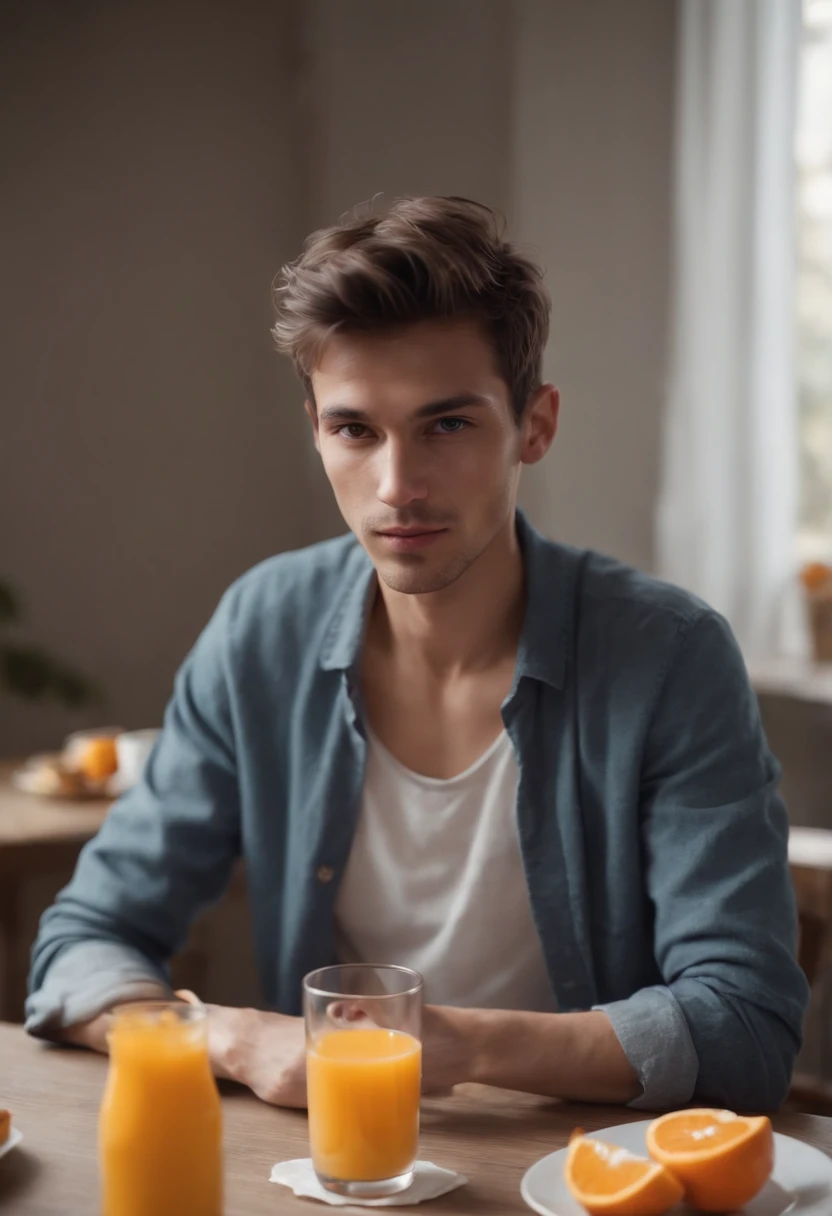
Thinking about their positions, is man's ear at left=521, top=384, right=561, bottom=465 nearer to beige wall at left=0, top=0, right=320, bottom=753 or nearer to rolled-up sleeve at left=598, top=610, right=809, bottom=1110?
rolled-up sleeve at left=598, top=610, right=809, bottom=1110

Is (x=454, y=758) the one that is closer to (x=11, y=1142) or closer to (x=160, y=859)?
(x=160, y=859)

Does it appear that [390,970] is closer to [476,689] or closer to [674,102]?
[476,689]

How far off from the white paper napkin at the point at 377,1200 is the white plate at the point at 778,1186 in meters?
0.06

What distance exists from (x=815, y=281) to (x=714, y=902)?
215cm

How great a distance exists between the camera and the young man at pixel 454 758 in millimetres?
1272

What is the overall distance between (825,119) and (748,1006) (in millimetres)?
2358

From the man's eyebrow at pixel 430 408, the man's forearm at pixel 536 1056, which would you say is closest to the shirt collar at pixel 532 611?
the man's eyebrow at pixel 430 408

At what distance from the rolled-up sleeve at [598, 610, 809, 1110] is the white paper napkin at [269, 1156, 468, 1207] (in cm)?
23

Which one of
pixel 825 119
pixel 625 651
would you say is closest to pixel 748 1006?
pixel 625 651

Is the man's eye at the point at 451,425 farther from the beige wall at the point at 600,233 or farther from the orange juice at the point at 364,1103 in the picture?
the beige wall at the point at 600,233

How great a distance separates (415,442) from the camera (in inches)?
53.4

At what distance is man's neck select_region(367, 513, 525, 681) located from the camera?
5.08 feet

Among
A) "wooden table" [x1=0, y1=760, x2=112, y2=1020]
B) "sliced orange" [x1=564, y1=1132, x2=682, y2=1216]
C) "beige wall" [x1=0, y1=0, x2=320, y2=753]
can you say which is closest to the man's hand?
"sliced orange" [x1=564, y1=1132, x2=682, y2=1216]

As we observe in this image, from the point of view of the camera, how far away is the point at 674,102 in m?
3.13
